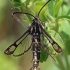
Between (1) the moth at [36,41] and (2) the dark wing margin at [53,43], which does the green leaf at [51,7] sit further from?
(2) the dark wing margin at [53,43]

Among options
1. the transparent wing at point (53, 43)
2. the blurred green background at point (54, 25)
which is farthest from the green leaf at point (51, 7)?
the transparent wing at point (53, 43)

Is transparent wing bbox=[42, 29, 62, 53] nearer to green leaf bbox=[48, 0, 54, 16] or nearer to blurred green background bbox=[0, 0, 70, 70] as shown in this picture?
blurred green background bbox=[0, 0, 70, 70]

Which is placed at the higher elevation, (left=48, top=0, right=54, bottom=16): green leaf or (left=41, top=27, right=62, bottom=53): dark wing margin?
(left=48, top=0, right=54, bottom=16): green leaf

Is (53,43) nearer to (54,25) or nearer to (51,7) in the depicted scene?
(54,25)

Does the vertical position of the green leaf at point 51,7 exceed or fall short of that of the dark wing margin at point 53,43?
it exceeds it

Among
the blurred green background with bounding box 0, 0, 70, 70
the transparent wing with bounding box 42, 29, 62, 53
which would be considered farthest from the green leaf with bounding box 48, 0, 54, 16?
the transparent wing with bounding box 42, 29, 62, 53

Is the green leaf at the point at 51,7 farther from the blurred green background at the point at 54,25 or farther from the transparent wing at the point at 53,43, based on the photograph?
the transparent wing at the point at 53,43

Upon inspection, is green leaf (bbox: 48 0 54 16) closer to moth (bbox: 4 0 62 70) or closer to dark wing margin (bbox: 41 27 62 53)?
moth (bbox: 4 0 62 70)

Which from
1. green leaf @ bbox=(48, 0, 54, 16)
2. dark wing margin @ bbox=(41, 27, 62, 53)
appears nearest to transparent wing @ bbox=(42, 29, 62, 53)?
dark wing margin @ bbox=(41, 27, 62, 53)

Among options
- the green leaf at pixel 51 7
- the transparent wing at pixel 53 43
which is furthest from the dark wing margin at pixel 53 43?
the green leaf at pixel 51 7

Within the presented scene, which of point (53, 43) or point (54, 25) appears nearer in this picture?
point (53, 43)

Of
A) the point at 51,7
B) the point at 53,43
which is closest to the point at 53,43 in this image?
the point at 53,43

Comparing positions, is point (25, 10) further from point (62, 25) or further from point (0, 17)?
point (0, 17)
